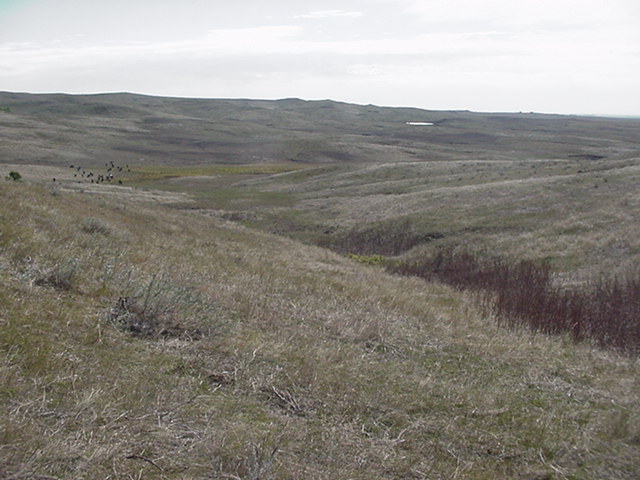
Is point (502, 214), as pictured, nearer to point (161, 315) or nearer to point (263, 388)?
point (161, 315)

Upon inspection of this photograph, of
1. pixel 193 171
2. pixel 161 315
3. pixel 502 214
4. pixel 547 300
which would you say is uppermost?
pixel 161 315

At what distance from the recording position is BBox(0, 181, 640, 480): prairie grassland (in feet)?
12.9

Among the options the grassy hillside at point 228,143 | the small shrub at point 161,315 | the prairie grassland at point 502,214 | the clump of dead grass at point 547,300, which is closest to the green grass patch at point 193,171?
the grassy hillside at point 228,143

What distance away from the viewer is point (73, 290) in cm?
709

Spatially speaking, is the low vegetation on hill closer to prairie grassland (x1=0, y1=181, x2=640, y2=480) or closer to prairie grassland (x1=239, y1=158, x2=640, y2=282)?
prairie grassland (x1=0, y1=181, x2=640, y2=480)

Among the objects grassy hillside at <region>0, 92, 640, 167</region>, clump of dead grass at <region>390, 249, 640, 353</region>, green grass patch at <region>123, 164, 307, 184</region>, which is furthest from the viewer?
grassy hillside at <region>0, 92, 640, 167</region>

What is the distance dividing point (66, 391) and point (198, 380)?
1220 millimetres

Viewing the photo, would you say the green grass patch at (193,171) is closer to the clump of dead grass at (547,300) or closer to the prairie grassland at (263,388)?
the clump of dead grass at (547,300)

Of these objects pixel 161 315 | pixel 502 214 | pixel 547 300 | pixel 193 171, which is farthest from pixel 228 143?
pixel 161 315

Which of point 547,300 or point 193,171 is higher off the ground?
point 547,300

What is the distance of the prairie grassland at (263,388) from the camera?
155 inches

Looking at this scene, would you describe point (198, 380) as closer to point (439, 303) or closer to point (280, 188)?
point (439, 303)

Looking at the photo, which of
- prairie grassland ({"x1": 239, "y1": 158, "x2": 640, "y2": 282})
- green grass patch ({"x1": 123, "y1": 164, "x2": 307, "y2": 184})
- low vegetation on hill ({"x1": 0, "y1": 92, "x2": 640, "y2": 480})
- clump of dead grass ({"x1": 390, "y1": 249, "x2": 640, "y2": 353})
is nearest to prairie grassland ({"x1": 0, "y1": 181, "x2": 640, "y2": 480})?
low vegetation on hill ({"x1": 0, "y1": 92, "x2": 640, "y2": 480})

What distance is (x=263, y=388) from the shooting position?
541 centimetres
